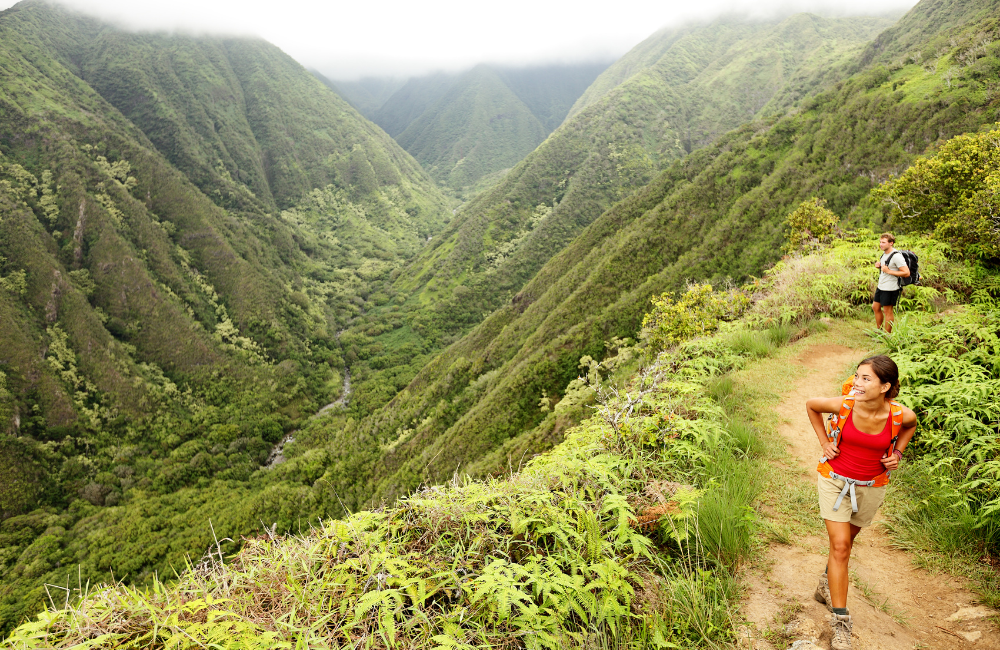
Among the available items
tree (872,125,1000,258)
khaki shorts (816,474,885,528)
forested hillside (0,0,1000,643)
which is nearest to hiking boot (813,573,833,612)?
khaki shorts (816,474,885,528)

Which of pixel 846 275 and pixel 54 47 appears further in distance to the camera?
pixel 54 47

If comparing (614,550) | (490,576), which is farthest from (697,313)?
(490,576)

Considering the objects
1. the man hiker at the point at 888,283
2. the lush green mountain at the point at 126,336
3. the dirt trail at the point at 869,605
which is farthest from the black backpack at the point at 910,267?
the lush green mountain at the point at 126,336

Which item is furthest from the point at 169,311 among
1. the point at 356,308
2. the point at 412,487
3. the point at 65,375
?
the point at 412,487

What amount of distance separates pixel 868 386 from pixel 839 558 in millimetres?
1349

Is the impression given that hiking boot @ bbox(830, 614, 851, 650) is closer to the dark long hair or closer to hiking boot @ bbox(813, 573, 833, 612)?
hiking boot @ bbox(813, 573, 833, 612)

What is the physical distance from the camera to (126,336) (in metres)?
105

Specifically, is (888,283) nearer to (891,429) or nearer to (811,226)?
(891,429)

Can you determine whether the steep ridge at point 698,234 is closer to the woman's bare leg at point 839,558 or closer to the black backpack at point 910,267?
the black backpack at point 910,267

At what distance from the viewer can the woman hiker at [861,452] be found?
137 inches

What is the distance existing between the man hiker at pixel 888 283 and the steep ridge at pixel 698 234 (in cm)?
1018

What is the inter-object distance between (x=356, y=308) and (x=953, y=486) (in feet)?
476

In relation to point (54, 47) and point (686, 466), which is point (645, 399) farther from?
point (54, 47)

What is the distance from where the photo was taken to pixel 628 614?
300 cm
